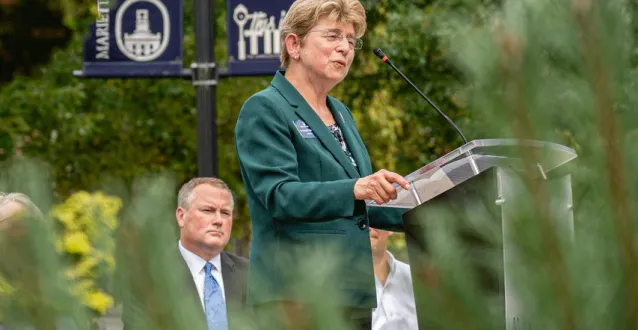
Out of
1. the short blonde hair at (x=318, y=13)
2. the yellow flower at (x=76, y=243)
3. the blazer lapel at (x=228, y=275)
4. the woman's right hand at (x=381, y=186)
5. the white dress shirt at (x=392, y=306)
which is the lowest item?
the white dress shirt at (x=392, y=306)

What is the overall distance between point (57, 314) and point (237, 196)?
15524mm

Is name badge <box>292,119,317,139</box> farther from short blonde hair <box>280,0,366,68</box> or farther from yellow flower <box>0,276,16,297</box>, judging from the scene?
yellow flower <box>0,276,16,297</box>

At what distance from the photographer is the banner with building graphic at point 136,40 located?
745 centimetres

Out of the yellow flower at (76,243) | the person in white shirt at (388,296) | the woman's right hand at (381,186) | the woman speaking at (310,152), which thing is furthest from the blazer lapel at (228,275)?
the yellow flower at (76,243)

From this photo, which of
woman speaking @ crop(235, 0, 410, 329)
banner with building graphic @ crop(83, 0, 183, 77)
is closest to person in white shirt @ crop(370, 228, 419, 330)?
woman speaking @ crop(235, 0, 410, 329)

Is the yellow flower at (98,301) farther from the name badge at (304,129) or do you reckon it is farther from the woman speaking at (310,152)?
the name badge at (304,129)

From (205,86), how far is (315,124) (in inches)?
179

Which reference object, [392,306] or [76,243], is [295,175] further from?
[392,306]

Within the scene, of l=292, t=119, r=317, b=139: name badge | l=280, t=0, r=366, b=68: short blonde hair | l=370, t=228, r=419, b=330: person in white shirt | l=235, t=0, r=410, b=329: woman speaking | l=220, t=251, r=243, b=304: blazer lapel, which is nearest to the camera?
l=235, t=0, r=410, b=329: woman speaking

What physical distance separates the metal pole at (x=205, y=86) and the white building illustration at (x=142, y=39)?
0.33 m

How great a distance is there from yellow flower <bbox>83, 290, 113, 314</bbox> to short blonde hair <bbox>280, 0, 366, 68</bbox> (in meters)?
2.18

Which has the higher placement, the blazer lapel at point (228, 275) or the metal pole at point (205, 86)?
the metal pole at point (205, 86)

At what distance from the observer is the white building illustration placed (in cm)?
748

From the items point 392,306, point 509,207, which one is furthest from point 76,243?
point 392,306
